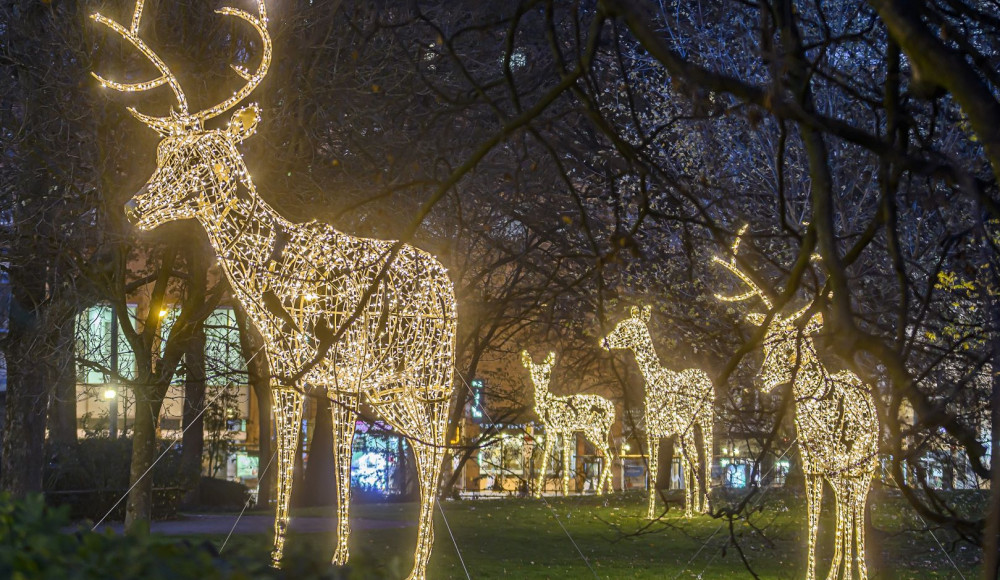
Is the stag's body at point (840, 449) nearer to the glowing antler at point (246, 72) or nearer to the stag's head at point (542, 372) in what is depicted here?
the glowing antler at point (246, 72)

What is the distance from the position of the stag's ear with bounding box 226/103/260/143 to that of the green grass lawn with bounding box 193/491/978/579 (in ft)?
9.65

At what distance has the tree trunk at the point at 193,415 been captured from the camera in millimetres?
14197

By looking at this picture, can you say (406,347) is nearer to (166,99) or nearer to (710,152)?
(166,99)

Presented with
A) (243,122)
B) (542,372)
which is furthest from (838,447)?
(542,372)

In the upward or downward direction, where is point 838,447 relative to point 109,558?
upward

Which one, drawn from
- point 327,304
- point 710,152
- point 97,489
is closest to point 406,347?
point 327,304

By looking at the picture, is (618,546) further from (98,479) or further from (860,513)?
(98,479)

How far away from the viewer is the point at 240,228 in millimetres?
7836

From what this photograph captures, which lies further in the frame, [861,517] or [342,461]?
[861,517]

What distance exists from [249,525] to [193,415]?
233 cm

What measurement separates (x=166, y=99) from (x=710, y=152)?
245 inches

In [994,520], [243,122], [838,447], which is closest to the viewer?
[994,520]

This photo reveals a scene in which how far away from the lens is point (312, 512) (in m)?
16.2

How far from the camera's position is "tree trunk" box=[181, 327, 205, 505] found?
14.2 meters
